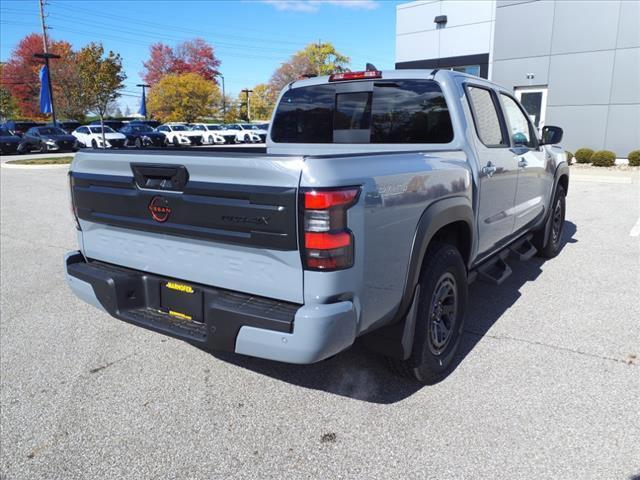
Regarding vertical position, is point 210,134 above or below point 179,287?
above

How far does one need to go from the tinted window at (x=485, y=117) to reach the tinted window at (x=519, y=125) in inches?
15.0

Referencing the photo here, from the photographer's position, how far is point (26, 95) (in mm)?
53656

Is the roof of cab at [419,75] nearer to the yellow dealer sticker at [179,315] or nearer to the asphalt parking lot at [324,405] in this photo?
the asphalt parking lot at [324,405]

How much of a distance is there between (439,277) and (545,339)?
4.63 feet

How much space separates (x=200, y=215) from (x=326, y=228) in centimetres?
71

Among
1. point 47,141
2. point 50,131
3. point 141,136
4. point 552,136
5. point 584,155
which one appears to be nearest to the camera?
point 552,136

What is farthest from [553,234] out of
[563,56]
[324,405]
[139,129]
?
[139,129]

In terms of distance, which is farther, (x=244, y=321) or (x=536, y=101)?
(x=536, y=101)

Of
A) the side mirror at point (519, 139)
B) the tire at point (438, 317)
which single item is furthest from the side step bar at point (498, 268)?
the side mirror at point (519, 139)

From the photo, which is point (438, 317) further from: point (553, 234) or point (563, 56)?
point (563, 56)

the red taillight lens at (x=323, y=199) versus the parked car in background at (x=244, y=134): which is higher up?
A: the red taillight lens at (x=323, y=199)

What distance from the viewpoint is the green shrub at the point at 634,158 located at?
16359 millimetres

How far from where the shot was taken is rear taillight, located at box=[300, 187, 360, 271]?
216 centimetres

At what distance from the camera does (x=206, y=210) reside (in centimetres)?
247
